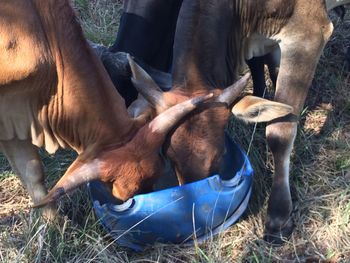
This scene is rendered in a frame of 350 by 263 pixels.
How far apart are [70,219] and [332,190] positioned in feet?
Answer: 5.24

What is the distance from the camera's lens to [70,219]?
389cm

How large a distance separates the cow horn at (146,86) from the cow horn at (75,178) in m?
0.48

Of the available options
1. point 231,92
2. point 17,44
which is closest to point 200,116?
point 231,92

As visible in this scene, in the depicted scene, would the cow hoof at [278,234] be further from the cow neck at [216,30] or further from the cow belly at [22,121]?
the cow belly at [22,121]

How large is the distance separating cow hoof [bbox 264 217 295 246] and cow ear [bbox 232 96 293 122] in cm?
67

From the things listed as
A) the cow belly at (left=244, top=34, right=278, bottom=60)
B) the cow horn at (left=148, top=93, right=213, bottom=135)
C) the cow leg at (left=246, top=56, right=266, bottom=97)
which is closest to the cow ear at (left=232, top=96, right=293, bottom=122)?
the cow horn at (left=148, top=93, right=213, bottom=135)

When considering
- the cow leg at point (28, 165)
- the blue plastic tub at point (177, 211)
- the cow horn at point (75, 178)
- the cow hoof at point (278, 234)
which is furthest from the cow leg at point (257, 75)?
the cow horn at point (75, 178)

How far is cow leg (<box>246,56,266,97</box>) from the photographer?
4734 millimetres

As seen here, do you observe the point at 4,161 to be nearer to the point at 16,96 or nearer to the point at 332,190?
the point at 16,96

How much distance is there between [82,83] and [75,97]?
0.27ft

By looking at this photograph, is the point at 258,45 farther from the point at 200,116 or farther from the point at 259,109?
the point at 200,116

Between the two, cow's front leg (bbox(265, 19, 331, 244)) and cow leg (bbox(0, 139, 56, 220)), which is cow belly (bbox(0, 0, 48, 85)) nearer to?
cow leg (bbox(0, 139, 56, 220))

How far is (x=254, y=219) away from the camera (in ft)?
12.9

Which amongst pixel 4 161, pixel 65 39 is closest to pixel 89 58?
pixel 65 39
